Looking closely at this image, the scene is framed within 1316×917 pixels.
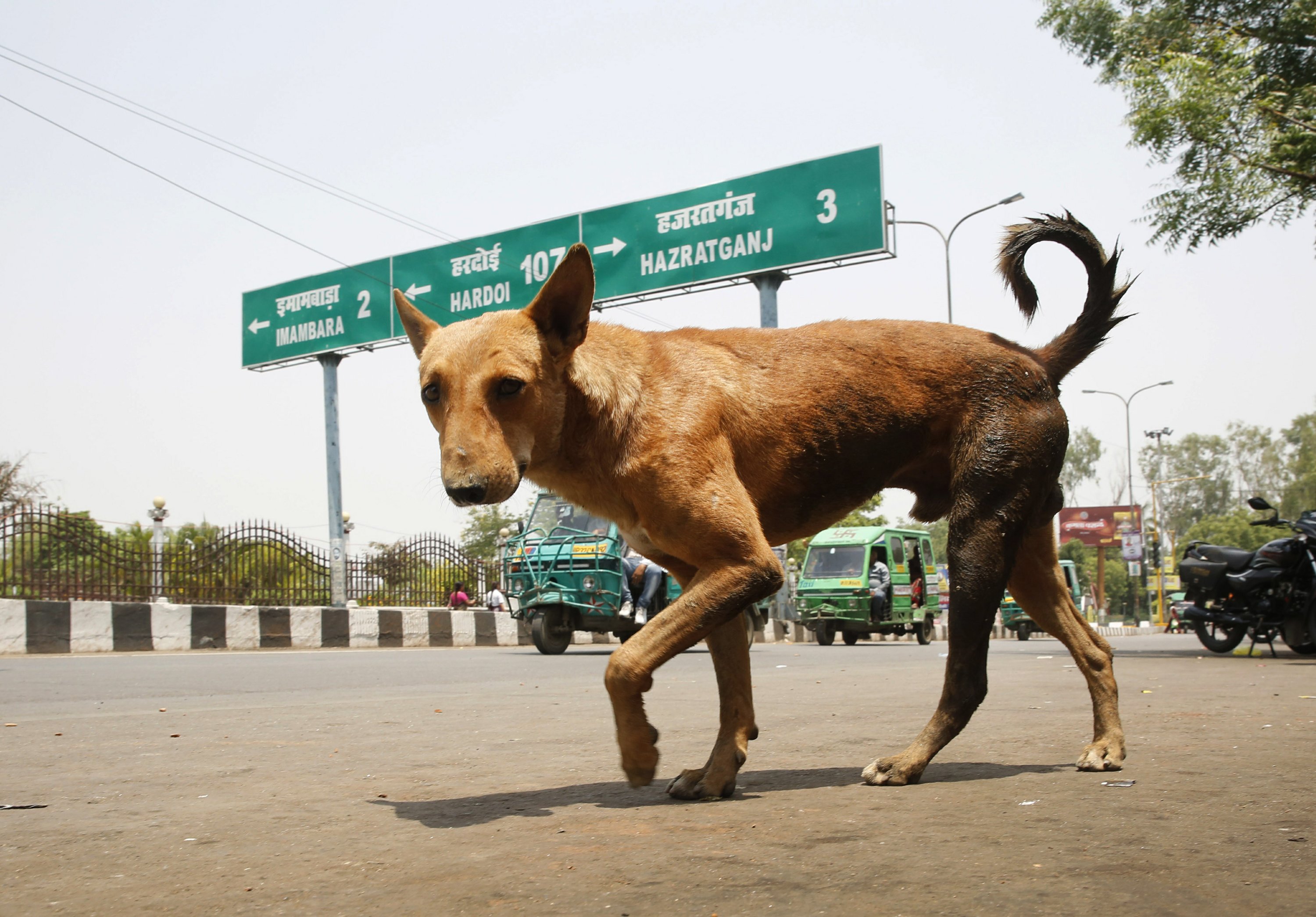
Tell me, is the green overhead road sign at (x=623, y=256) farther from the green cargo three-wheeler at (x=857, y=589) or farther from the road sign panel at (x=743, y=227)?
the green cargo three-wheeler at (x=857, y=589)

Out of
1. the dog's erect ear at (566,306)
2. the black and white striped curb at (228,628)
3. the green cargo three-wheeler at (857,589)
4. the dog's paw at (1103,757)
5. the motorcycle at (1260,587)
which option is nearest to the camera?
the dog's erect ear at (566,306)

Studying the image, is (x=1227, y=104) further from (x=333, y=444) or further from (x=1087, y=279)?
(x=333, y=444)

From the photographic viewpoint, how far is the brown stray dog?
12.2 ft

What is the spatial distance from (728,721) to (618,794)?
452 millimetres

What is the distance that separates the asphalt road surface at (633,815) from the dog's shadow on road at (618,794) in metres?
0.02

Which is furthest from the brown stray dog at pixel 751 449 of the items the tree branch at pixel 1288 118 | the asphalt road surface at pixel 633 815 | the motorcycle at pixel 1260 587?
the motorcycle at pixel 1260 587

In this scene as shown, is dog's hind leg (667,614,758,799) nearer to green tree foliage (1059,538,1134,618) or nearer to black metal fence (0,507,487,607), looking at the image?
black metal fence (0,507,487,607)

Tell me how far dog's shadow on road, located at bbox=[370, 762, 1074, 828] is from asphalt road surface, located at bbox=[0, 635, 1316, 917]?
0.7 inches

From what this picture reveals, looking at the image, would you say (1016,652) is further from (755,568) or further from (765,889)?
(765,889)

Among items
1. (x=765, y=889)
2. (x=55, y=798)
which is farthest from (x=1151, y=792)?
(x=55, y=798)

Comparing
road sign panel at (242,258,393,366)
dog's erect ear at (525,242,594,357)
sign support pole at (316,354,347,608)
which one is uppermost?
road sign panel at (242,258,393,366)

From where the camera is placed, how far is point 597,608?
674 inches

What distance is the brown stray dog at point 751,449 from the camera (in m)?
3.72

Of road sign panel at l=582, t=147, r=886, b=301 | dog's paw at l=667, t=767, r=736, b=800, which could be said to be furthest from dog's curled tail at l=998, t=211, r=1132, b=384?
road sign panel at l=582, t=147, r=886, b=301
